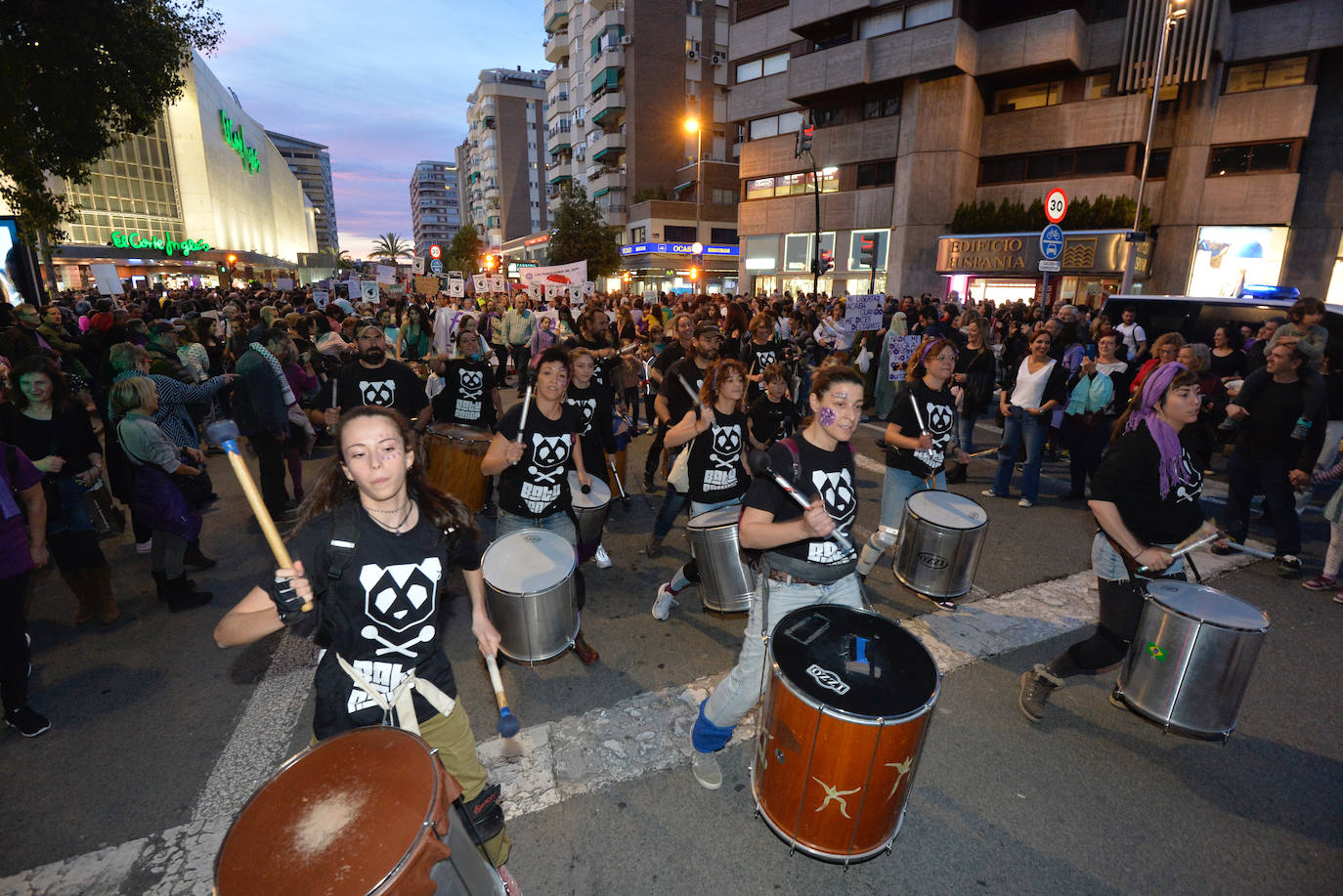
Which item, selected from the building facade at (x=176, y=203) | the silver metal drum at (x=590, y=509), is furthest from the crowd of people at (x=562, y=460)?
the building facade at (x=176, y=203)

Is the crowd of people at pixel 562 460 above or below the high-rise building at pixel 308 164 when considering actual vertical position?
below

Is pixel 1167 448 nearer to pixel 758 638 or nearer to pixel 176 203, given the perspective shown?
pixel 758 638

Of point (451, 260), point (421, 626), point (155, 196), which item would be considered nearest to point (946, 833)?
point (421, 626)

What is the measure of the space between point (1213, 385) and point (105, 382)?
13.2 meters

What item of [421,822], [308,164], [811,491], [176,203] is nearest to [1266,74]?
[811,491]

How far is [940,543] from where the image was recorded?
186 inches

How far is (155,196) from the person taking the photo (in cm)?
5203

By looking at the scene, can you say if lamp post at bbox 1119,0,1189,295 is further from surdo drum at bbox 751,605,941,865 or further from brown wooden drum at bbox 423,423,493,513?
surdo drum at bbox 751,605,941,865

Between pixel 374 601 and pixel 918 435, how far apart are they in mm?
4363

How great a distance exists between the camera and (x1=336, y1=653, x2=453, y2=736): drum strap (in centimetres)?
228

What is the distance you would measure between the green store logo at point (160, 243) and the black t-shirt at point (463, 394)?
191ft

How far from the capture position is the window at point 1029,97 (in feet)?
93.9

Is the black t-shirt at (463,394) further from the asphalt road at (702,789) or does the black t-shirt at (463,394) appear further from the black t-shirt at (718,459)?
the black t-shirt at (718,459)

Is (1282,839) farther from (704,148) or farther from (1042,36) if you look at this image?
(704,148)
